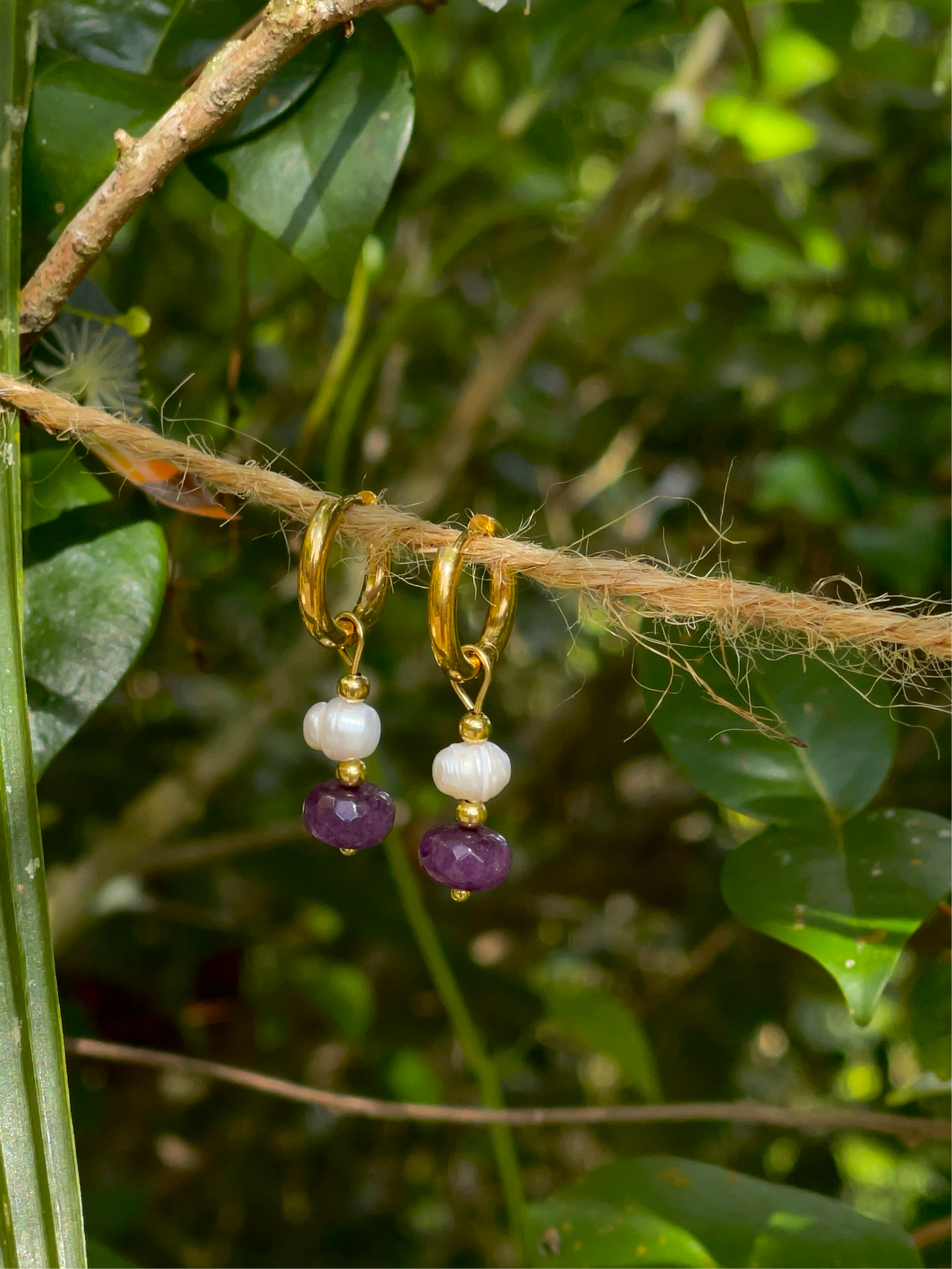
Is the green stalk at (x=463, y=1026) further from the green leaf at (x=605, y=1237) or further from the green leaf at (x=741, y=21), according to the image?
the green leaf at (x=741, y=21)

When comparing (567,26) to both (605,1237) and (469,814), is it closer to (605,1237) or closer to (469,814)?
(469,814)

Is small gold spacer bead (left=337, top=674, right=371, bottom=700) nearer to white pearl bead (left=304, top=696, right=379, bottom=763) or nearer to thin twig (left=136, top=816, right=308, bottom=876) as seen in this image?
white pearl bead (left=304, top=696, right=379, bottom=763)

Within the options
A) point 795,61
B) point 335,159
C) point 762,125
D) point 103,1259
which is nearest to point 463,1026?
point 103,1259

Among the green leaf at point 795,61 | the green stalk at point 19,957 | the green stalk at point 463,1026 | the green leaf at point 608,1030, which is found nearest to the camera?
the green stalk at point 19,957

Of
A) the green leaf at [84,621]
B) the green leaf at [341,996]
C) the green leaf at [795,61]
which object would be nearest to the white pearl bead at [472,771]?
the green leaf at [84,621]

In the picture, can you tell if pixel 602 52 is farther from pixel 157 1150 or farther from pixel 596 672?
pixel 157 1150

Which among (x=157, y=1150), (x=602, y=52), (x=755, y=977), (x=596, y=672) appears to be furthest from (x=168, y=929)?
(x=602, y=52)

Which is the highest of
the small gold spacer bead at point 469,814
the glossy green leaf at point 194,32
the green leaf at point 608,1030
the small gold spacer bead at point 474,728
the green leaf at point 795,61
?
the glossy green leaf at point 194,32
